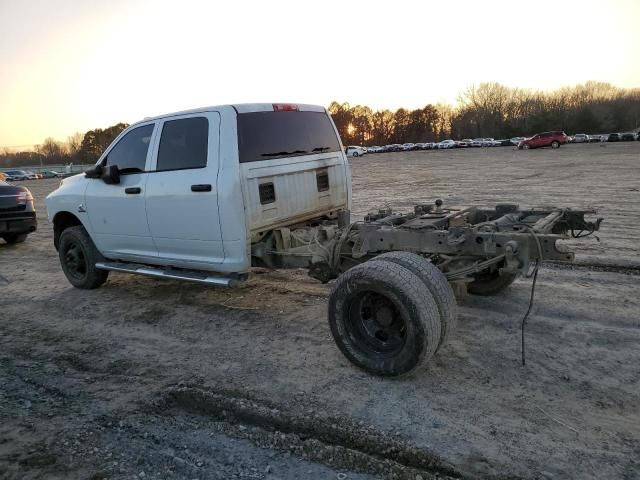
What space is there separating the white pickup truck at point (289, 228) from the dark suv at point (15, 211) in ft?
14.4

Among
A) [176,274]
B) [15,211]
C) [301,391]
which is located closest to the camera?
[301,391]

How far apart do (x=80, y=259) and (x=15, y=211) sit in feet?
15.8

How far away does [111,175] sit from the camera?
5.90 metres

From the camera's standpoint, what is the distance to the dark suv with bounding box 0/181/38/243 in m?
10.4

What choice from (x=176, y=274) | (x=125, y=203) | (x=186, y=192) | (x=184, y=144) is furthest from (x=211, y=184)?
(x=125, y=203)

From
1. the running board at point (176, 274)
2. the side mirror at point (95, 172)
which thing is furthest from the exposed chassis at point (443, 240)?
the side mirror at point (95, 172)

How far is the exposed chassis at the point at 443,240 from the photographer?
3.79 m

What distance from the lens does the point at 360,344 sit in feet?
13.3

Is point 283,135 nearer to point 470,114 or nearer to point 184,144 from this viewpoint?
point 184,144

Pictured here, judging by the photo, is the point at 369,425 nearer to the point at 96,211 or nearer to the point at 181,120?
the point at 181,120

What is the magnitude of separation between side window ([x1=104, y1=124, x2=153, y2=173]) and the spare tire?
3.34 meters

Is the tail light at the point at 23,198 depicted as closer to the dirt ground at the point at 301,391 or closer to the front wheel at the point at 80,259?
the front wheel at the point at 80,259

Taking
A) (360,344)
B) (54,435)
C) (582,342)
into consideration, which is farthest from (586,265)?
(54,435)

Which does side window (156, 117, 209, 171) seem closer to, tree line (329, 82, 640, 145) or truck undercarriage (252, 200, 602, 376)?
truck undercarriage (252, 200, 602, 376)
